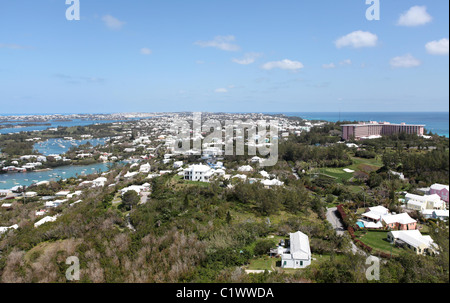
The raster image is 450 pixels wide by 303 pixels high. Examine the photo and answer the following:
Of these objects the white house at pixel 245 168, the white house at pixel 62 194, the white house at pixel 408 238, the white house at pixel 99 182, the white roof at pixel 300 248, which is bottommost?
the white house at pixel 62 194

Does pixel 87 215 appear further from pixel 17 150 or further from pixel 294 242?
pixel 17 150

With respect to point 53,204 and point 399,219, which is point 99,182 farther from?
point 399,219

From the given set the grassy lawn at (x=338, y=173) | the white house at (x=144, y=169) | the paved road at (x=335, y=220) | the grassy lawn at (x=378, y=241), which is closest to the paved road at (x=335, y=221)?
the paved road at (x=335, y=220)

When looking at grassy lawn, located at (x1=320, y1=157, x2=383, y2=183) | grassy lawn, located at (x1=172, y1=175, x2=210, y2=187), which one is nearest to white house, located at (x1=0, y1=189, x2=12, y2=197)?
grassy lawn, located at (x1=172, y1=175, x2=210, y2=187)

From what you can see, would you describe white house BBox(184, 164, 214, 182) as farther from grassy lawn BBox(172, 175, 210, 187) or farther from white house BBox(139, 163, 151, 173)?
white house BBox(139, 163, 151, 173)

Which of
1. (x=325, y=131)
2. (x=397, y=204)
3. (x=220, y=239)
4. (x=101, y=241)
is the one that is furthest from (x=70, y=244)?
(x=325, y=131)

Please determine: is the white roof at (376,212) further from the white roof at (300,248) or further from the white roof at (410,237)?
the white roof at (300,248)
